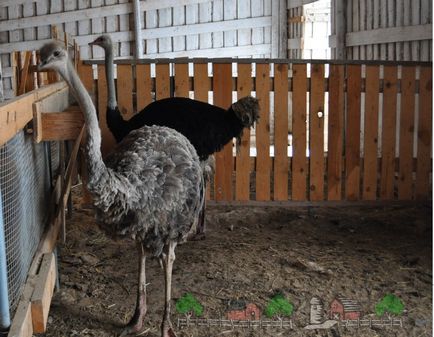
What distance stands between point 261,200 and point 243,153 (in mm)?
543

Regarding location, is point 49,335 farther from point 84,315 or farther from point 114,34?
point 114,34

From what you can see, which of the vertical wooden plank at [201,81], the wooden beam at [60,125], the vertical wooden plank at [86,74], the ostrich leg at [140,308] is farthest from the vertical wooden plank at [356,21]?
the wooden beam at [60,125]

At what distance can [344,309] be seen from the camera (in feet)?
12.3

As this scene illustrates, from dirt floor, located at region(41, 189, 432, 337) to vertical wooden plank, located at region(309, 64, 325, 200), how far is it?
374 millimetres

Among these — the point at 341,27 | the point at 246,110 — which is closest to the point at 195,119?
the point at 246,110

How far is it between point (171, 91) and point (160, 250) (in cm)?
287

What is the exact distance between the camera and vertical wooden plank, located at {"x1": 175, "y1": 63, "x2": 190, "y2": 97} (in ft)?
19.1

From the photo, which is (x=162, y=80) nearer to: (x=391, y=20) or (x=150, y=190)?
(x=150, y=190)

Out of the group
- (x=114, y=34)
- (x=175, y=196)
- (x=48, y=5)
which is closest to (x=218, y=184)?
(x=175, y=196)

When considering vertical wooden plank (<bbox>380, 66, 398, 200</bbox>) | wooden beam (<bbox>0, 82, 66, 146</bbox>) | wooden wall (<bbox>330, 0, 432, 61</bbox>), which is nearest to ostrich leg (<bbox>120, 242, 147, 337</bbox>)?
wooden beam (<bbox>0, 82, 66, 146</bbox>)

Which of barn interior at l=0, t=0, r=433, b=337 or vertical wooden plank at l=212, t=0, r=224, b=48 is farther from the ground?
vertical wooden plank at l=212, t=0, r=224, b=48

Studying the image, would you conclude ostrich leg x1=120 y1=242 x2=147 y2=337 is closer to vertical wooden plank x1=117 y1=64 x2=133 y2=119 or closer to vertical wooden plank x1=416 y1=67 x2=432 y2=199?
vertical wooden plank x1=117 y1=64 x2=133 y2=119

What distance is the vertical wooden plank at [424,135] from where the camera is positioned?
5859 millimetres

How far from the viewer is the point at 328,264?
4477 millimetres
